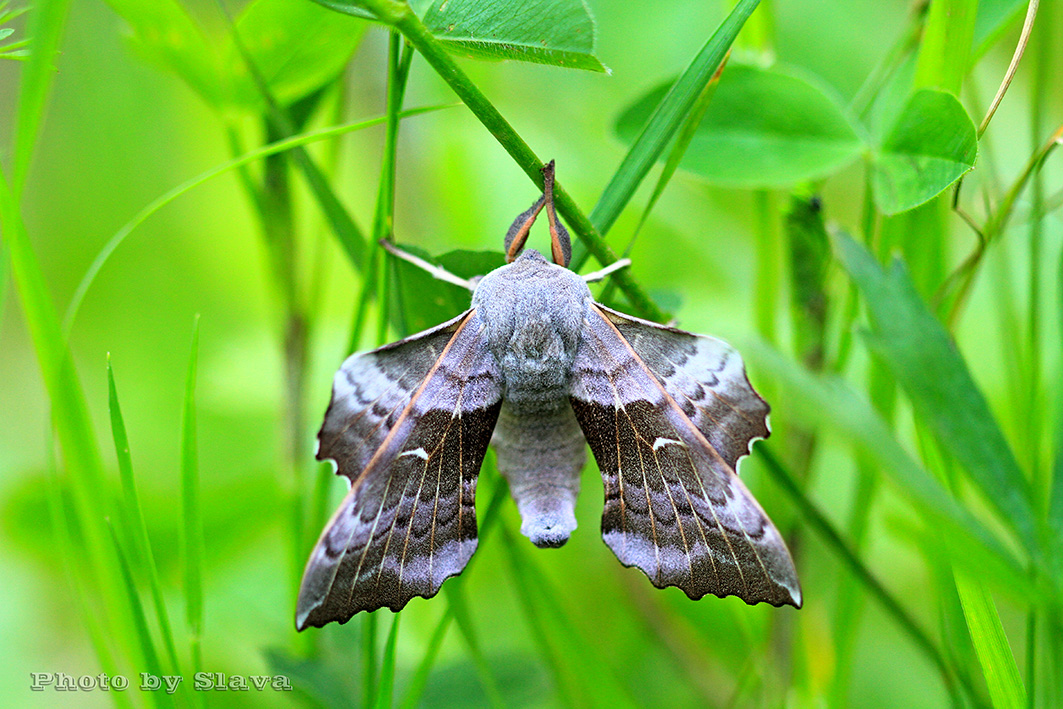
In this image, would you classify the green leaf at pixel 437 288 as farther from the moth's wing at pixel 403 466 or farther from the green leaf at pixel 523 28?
the green leaf at pixel 523 28

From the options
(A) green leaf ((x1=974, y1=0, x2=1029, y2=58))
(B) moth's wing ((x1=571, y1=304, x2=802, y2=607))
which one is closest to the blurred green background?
(A) green leaf ((x1=974, y1=0, x2=1029, y2=58))

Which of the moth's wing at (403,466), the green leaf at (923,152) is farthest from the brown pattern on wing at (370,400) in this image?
the green leaf at (923,152)

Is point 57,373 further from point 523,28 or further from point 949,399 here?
point 949,399

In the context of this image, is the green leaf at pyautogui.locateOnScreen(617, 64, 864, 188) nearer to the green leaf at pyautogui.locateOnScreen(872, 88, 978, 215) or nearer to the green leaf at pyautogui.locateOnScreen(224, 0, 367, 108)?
the green leaf at pyautogui.locateOnScreen(872, 88, 978, 215)

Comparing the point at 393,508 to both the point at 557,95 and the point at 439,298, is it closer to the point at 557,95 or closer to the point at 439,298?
the point at 439,298

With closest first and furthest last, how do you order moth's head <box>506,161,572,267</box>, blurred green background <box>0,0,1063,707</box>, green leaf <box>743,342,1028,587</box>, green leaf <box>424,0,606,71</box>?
green leaf <box>743,342,1028,587</box>, green leaf <box>424,0,606,71</box>, moth's head <box>506,161,572,267</box>, blurred green background <box>0,0,1063,707</box>

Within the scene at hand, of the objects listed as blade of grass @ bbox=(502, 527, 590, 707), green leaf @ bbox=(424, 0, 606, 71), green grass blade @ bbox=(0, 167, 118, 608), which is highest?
green leaf @ bbox=(424, 0, 606, 71)
